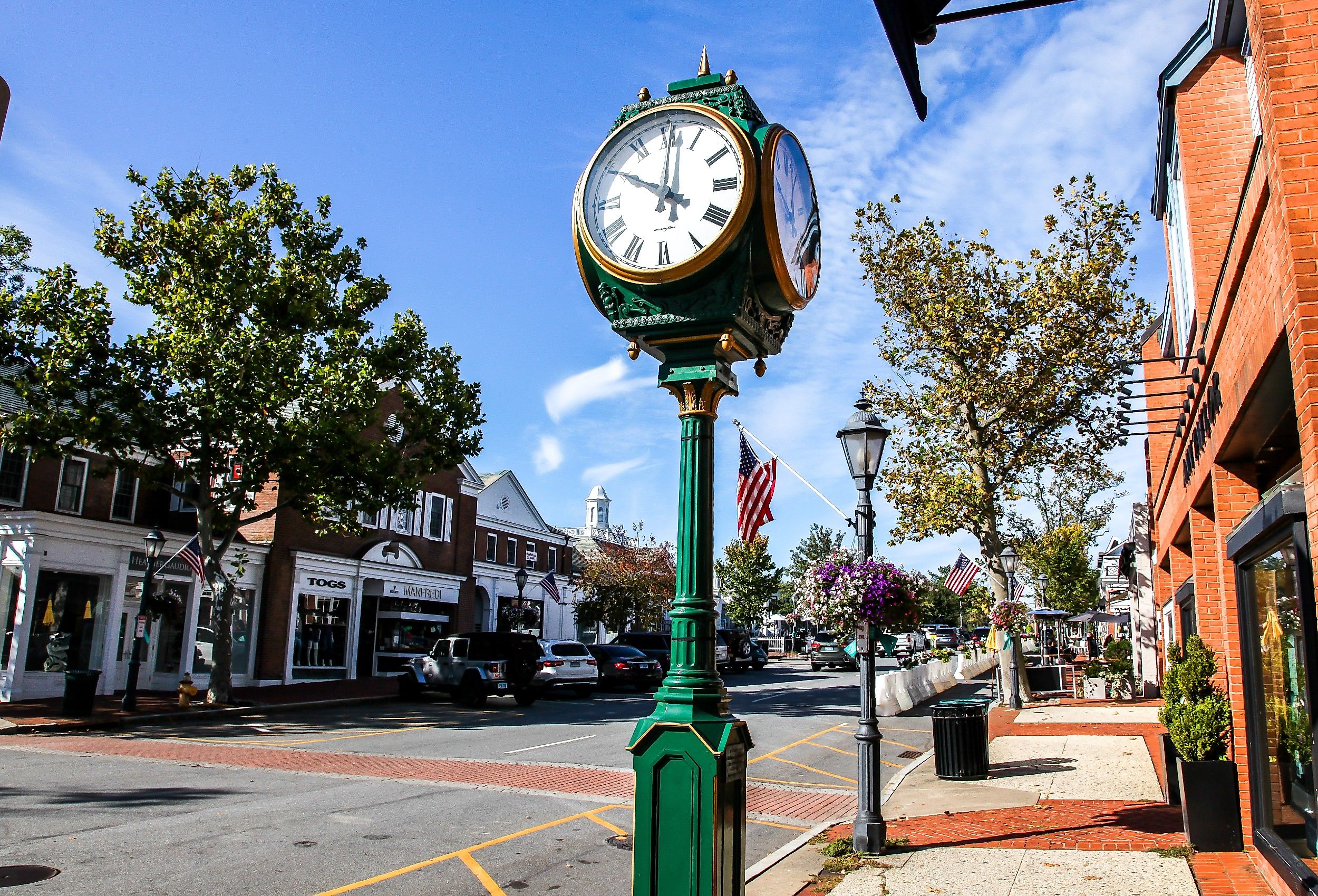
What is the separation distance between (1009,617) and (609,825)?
16945mm

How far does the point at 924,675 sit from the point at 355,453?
1673 cm

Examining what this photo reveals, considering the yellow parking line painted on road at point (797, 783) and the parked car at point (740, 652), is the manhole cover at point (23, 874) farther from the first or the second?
the parked car at point (740, 652)

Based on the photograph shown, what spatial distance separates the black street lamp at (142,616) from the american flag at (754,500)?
1410 centimetres

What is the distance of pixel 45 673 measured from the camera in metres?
22.1

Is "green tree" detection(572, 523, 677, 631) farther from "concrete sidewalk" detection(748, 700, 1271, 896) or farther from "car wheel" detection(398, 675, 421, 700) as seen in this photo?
"concrete sidewalk" detection(748, 700, 1271, 896)

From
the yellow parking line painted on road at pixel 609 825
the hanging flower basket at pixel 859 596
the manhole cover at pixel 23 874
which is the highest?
the hanging flower basket at pixel 859 596

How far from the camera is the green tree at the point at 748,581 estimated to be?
64.6 meters

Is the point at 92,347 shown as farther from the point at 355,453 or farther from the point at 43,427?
the point at 355,453

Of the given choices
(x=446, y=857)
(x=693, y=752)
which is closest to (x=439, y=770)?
(x=446, y=857)

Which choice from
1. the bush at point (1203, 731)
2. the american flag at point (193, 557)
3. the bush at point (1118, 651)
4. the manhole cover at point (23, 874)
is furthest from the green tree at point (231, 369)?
the bush at point (1118, 651)

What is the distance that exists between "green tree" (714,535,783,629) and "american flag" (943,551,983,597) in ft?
112

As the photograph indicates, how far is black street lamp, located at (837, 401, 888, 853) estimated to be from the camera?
8.34 metres

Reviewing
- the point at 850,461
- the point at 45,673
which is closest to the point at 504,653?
the point at 45,673

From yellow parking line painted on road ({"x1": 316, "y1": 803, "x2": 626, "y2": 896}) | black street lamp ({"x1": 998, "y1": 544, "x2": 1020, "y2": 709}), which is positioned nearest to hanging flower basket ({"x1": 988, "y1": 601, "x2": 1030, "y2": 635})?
black street lamp ({"x1": 998, "y1": 544, "x2": 1020, "y2": 709})
